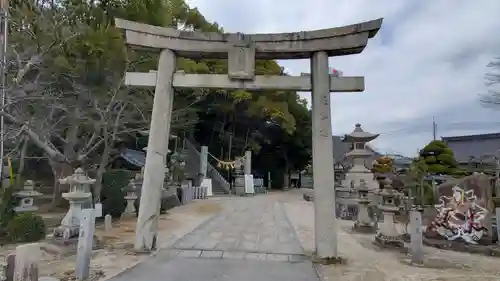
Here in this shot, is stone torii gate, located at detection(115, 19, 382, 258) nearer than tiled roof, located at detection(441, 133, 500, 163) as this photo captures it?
Yes

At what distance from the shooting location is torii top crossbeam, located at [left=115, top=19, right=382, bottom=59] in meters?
6.92

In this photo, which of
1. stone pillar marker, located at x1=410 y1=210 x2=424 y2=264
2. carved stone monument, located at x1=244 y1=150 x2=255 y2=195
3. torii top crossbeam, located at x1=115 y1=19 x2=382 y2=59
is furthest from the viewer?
carved stone monument, located at x1=244 y1=150 x2=255 y2=195

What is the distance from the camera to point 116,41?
11820 millimetres

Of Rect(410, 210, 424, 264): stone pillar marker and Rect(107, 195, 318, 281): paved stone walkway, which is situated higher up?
Rect(410, 210, 424, 264): stone pillar marker

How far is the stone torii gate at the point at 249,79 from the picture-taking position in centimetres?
674

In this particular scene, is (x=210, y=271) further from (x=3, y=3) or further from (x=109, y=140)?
(x=109, y=140)

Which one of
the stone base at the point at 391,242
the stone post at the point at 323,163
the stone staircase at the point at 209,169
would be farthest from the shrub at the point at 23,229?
the stone staircase at the point at 209,169

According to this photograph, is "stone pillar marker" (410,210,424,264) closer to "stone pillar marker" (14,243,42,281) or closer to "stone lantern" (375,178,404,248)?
"stone lantern" (375,178,404,248)

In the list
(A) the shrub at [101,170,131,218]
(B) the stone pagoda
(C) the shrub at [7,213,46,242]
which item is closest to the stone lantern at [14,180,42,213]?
(C) the shrub at [7,213,46,242]

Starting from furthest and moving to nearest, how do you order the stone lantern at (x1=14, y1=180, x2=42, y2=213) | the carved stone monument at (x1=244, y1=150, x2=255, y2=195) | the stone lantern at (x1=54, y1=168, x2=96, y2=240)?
1. the carved stone monument at (x1=244, y1=150, x2=255, y2=195)
2. the stone lantern at (x1=14, y1=180, x2=42, y2=213)
3. the stone lantern at (x1=54, y1=168, x2=96, y2=240)

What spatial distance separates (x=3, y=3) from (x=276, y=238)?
8503 millimetres

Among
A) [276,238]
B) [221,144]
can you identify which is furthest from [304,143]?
[276,238]

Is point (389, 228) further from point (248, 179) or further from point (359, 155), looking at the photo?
point (248, 179)

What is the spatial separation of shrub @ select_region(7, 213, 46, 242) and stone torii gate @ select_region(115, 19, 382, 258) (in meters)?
3.06
